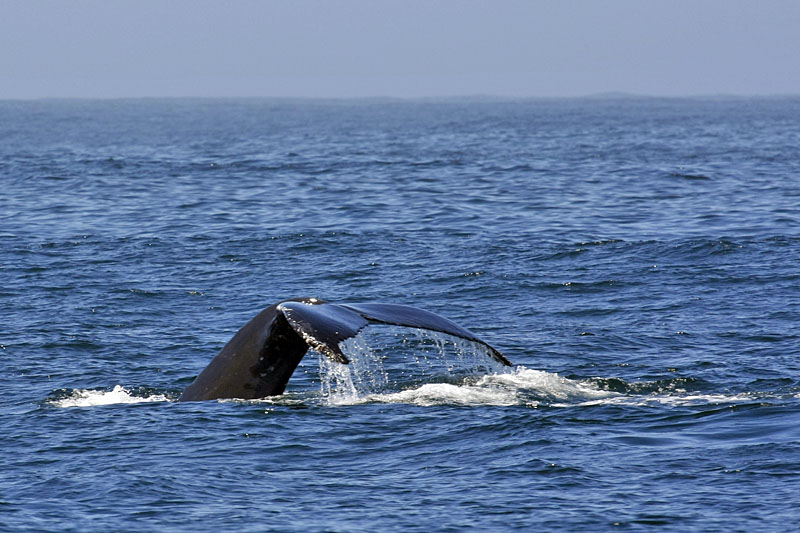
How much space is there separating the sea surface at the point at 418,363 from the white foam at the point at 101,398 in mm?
48

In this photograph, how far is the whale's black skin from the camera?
9016 millimetres

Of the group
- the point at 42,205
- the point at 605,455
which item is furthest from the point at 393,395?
the point at 42,205

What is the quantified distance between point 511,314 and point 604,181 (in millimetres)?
19943

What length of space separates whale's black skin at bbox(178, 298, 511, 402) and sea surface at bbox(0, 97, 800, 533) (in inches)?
18.3

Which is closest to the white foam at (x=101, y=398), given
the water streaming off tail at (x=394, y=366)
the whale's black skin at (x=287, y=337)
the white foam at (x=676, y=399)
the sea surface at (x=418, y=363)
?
the sea surface at (x=418, y=363)

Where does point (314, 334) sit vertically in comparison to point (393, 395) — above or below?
above

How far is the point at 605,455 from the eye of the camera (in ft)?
31.9

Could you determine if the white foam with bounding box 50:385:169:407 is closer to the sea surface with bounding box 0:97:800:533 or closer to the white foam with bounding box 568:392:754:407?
the sea surface with bounding box 0:97:800:533

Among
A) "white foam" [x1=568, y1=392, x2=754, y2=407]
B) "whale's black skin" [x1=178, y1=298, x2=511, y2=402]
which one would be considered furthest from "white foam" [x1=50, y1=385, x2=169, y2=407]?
"white foam" [x1=568, y1=392, x2=754, y2=407]

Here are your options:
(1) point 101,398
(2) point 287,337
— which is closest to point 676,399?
(2) point 287,337

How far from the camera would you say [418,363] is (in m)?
14.1

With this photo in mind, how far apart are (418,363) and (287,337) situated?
465 cm

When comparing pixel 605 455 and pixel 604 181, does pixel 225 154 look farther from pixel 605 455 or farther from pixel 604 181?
pixel 605 455

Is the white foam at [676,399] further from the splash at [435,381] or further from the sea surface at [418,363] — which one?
the splash at [435,381]
